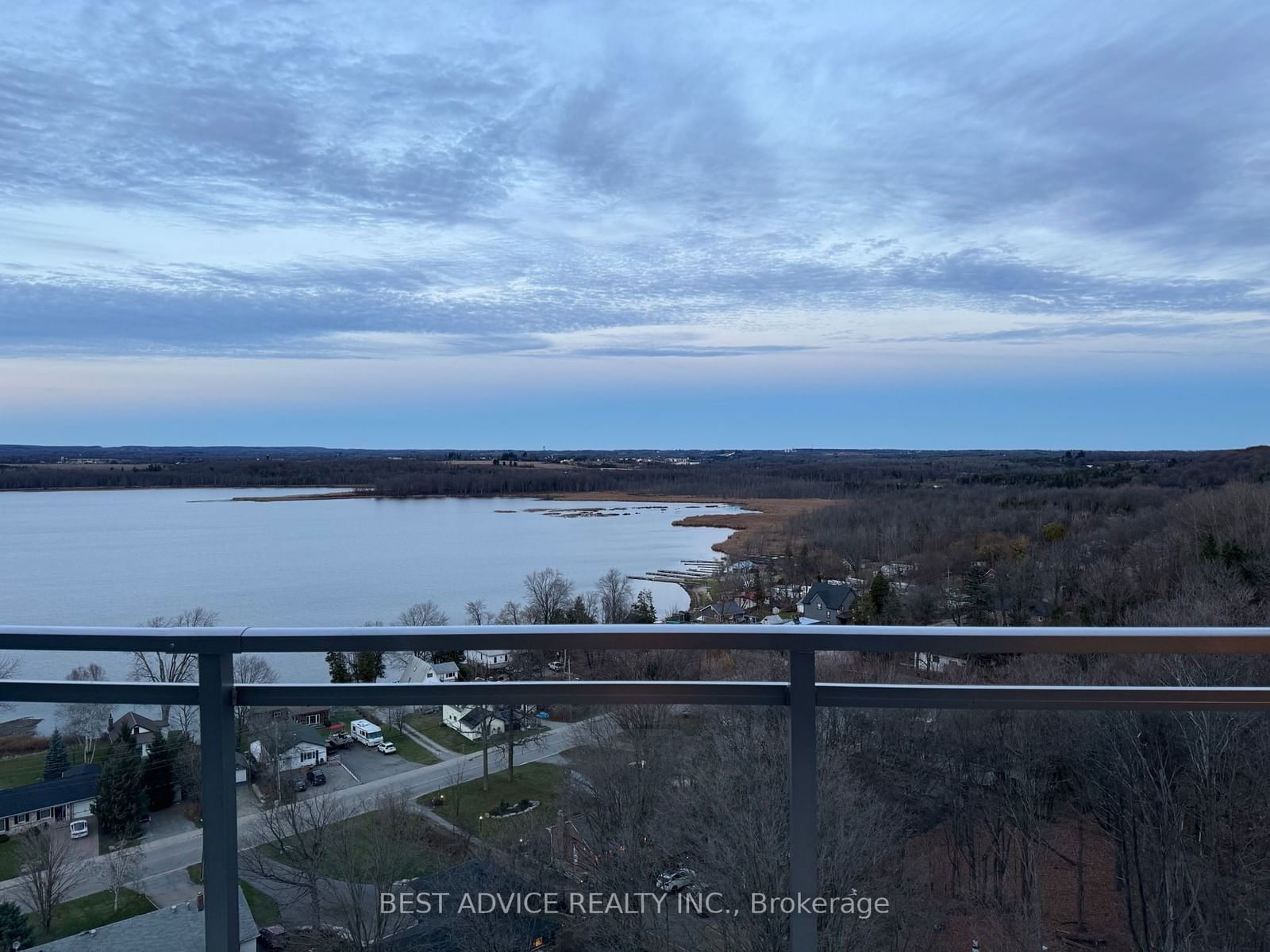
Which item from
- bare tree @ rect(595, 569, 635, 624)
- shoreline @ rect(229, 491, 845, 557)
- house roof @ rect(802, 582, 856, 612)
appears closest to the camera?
bare tree @ rect(595, 569, 635, 624)

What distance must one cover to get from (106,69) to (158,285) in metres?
8.15

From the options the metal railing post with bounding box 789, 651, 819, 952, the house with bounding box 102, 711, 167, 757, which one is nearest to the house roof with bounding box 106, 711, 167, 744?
the house with bounding box 102, 711, 167, 757

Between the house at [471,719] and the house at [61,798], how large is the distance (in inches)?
25.8

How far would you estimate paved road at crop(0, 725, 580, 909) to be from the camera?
1402 millimetres

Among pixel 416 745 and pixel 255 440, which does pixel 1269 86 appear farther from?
pixel 255 440

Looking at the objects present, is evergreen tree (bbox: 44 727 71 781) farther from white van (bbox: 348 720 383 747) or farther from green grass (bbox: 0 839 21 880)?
white van (bbox: 348 720 383 747)

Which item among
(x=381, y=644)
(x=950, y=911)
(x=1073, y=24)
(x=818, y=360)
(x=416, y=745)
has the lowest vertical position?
(x=950, y=911)

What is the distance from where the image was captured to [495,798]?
1440mm

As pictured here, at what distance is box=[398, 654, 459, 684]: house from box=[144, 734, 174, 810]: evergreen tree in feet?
1.56

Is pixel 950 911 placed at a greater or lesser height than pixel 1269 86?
lesser

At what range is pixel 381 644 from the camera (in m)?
1.29

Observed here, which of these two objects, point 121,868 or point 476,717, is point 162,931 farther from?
point 476,717

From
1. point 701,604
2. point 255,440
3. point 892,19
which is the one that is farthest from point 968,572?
point 255,440

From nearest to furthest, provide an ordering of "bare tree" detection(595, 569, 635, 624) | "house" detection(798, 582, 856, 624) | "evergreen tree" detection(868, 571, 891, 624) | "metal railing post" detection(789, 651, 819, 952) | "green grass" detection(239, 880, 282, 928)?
"metal railing post" detection(789, 651, 819, 952), "green grass" detection(239, 880, 282, 928), "bare tree" detection(595, 569, 635, 624), "house" detection(798, 582, 856, 624), "evergreen tree" detection(868, 571, 891, 624)
